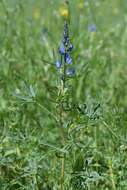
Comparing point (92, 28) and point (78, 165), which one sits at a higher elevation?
point (92, 28)

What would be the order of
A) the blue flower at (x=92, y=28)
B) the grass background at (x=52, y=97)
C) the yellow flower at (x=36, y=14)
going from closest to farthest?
1. the grass background at (x=52, y=97)
2. the blue flower at (x=92, y=28)
3. the yellow flower at (x=36, y=14)

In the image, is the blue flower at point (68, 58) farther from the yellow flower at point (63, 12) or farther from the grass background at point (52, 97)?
the yellow flower at point (63, 12)

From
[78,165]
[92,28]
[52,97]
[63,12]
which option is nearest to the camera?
[78,165]

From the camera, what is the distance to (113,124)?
82.2 inches

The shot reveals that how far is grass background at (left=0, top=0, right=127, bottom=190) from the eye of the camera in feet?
6.81

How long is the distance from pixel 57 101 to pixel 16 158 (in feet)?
Result: 1.35

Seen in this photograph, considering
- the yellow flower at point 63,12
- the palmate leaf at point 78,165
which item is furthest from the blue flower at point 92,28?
the palmate leaf at point 78,165

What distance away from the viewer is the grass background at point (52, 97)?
2.08m

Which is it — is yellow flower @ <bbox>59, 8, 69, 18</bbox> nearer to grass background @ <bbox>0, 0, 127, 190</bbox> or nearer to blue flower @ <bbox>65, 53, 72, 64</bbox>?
grass background @ <bbox>0, 0, 127, 190</bbox>

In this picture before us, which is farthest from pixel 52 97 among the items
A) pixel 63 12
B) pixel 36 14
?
pixel 36 14

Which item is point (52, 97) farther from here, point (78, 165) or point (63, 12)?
point (63, 12)

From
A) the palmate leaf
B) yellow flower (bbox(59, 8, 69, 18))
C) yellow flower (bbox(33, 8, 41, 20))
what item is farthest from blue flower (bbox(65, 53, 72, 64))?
yellow flower (bbox(33, 8, 41, 20))

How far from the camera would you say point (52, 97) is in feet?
7.20

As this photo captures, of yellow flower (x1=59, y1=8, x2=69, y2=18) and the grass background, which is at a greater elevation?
yellow flower (x1=59, y1=8, x2=69, y2=18)
